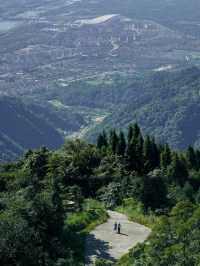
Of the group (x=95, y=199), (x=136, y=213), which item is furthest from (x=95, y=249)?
(x=95, y=199)

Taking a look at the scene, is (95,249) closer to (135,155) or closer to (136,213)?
(136,213)

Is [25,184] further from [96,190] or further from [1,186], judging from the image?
[96,190]

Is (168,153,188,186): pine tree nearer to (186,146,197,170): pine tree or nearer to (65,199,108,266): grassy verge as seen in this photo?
(186,146,197,170): pine tree

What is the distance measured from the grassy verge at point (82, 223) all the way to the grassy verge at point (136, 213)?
4.24 feet

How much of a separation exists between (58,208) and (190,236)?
1033 centimetres

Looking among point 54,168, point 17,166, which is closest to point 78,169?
point 54,168

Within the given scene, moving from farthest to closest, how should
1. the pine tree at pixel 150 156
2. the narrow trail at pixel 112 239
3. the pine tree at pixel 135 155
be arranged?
the pine tree at pixel 135 155 < the pine tree at pixel 150 156 < the narrow trail at pixel 112 239

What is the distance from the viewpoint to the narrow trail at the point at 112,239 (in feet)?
126

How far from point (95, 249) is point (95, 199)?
1415 centimetres

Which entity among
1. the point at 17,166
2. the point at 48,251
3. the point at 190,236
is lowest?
the point at 17,166

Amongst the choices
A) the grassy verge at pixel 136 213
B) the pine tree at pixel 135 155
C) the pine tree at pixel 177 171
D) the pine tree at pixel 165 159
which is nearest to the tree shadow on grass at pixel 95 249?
the grassy verge at pixel 136 213

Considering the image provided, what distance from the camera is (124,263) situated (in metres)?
31.4

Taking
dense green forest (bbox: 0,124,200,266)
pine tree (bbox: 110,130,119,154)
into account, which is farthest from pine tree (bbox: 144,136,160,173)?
pine tree (bbox: 110,130,119,154)

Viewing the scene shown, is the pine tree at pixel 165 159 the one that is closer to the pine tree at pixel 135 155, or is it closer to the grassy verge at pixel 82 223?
the pine tree at pixel 135 155
